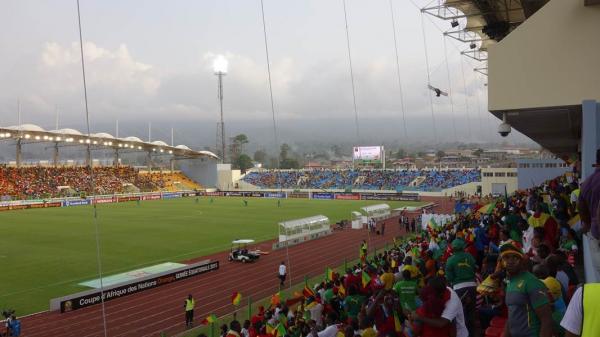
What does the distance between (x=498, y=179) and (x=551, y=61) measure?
48.6 m

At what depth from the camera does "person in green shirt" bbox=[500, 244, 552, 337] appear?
11.1ft

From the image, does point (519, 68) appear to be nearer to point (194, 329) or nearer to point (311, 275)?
point (194, 329)

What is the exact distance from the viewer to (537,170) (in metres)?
39.8

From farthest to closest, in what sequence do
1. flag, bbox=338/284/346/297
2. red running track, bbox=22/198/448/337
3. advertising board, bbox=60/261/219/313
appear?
advertising board, bbox=60/261/219/313 → red running track, bbox=22/198/448/337 → flag, bbox=338/284/346/297

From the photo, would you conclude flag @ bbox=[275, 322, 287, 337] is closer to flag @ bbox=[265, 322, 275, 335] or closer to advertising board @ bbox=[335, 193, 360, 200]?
flag @ bbox=[265, 322, 275, 335]

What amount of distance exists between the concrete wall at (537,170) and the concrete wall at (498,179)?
882cm

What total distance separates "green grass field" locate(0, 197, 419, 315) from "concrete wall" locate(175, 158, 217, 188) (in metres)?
30.5

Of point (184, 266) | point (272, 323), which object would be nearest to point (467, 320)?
point (272, 323)

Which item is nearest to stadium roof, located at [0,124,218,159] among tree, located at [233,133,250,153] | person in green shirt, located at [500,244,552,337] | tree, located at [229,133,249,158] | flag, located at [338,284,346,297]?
flag, located at [338,284,346,297]

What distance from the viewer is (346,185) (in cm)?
7444

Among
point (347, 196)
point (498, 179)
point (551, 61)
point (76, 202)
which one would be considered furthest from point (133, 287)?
point (347, 196)

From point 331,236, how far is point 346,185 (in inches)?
1742

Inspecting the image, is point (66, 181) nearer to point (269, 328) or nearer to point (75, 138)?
point (75, 138)

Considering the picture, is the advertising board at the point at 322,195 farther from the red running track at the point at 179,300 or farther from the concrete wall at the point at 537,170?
the red running track at the point at 179,300
